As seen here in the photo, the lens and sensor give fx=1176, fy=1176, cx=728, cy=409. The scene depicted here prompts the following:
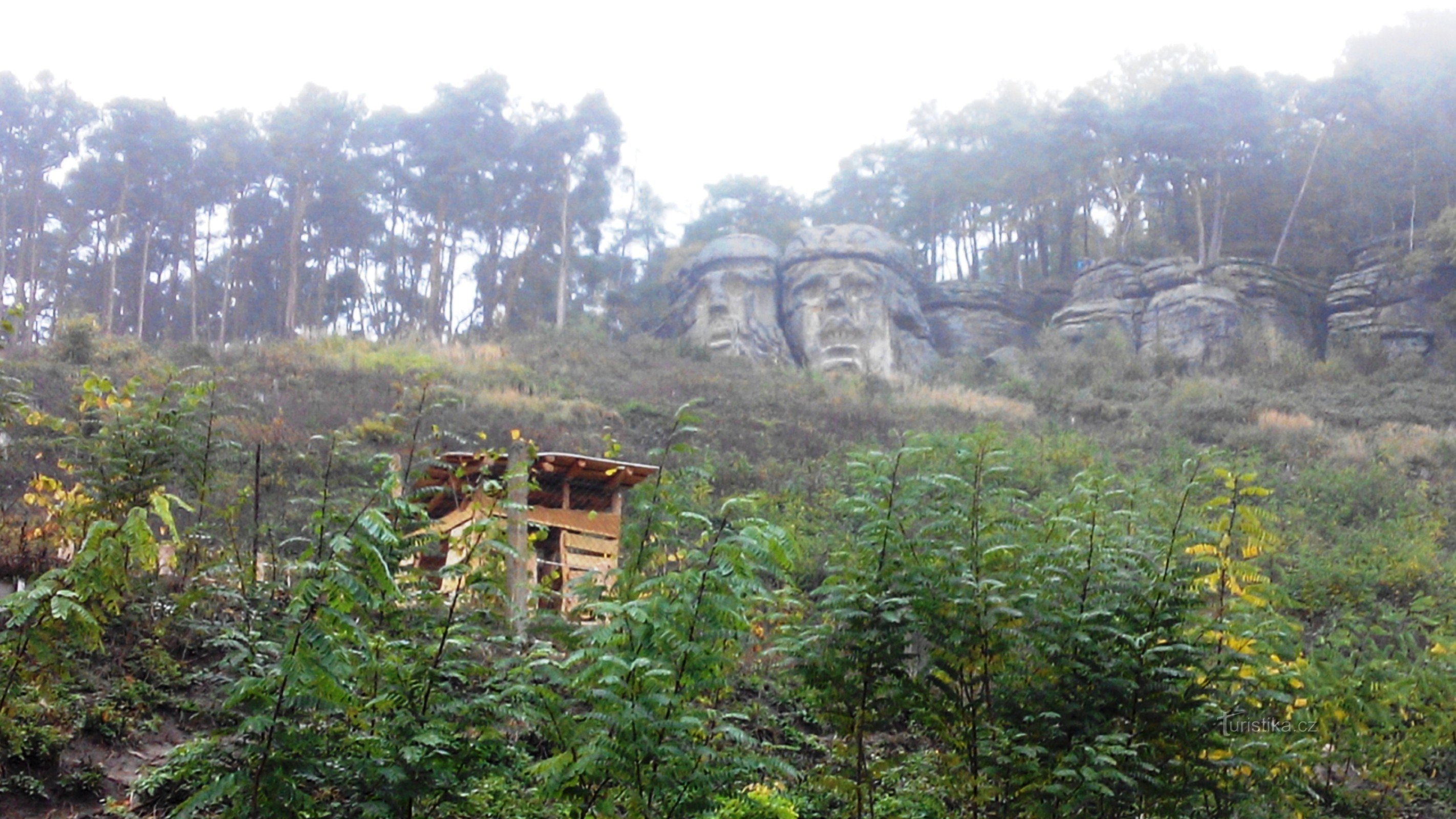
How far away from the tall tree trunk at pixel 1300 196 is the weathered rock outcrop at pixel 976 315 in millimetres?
9534

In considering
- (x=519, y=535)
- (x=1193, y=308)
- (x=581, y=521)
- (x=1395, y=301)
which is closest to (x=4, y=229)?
(x=581, y=521)

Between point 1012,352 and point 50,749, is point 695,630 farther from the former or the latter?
point 1012,352

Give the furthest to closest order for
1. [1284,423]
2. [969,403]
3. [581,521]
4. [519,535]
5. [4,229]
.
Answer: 1. [4,229]
2. [969,403]
3. [1284,423]
4. [581,521]
5. [519,535]

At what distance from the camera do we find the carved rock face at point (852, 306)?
139ft

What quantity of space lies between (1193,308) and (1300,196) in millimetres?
8668

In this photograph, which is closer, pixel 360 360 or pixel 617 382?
pixel 360 360

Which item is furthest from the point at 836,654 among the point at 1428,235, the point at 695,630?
the point at 1428,235

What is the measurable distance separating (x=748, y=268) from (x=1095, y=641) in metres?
39.9

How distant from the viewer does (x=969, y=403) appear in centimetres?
3275

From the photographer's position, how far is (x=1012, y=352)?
4269cm

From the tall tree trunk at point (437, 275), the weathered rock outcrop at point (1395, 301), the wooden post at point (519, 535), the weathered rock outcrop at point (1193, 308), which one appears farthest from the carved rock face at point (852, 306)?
the wooden post at point (519, 535)

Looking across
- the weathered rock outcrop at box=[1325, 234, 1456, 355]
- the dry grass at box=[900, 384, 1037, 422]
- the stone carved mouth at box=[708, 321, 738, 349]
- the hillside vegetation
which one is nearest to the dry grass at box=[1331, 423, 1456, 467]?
the dry grass at box=[900, 384, 1037, 422]

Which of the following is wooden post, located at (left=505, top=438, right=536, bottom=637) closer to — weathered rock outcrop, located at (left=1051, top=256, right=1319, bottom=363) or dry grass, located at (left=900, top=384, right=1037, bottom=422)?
dry grass, located at (left=900, top=384, right=1037, bottom=422)

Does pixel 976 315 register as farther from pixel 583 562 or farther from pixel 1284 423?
pixel 583 562
